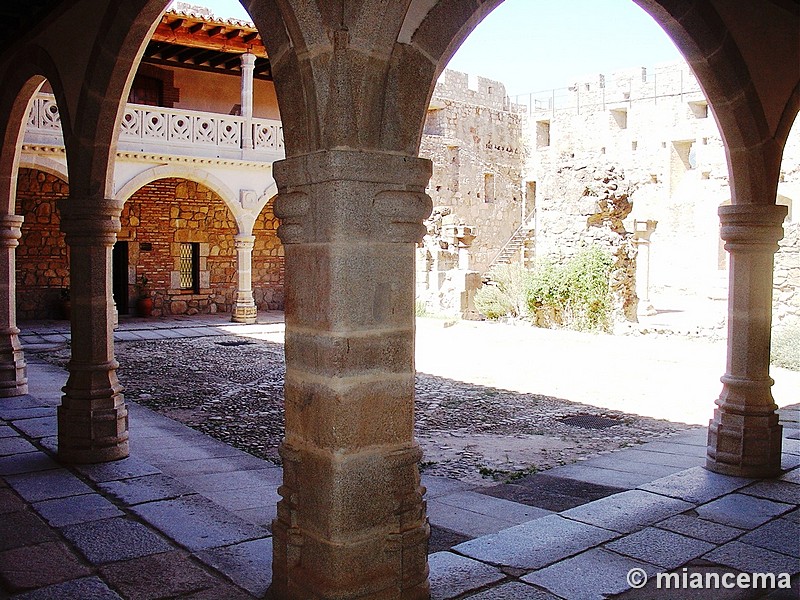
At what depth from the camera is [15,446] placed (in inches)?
212

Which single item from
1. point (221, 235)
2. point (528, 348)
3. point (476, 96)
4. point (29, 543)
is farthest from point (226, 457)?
point (476, 96)

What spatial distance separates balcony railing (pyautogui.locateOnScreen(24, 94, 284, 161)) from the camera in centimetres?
1367

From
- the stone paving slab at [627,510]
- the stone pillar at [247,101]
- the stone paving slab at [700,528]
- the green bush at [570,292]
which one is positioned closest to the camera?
the stone paving slab at [700,528]

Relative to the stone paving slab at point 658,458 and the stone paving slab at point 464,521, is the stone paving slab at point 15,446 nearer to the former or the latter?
the stone paving slab at point 464,521

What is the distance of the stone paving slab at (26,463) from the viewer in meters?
4.79

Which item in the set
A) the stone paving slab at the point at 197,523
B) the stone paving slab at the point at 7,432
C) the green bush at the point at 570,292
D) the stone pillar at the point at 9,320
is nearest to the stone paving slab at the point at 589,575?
the stone paving slab at the point at 197,523

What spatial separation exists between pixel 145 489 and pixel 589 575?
8.71 ft

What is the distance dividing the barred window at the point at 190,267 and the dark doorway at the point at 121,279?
4.31 ft

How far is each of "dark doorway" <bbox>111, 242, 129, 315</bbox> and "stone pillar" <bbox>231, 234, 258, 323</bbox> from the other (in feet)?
9.06

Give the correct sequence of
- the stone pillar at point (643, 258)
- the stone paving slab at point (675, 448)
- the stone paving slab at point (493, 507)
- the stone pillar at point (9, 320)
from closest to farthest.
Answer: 1. the stone paving slab at point (493, 507)
2. the stone paving slab at point (675, 448)
3. the stone pillar at point (9, 320)
4. the stone pillar at point (643, 258)

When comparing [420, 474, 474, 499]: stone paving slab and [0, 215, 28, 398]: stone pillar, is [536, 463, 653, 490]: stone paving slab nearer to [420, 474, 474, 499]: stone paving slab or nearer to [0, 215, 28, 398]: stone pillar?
[420, 474, 474, 499]: stone paving slab

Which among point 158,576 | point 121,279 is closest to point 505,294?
point 121,279

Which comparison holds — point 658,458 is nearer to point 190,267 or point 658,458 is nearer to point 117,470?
point 117,470

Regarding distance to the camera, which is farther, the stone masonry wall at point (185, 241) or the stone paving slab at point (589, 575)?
the stone masonry wall at point (185, 241)
